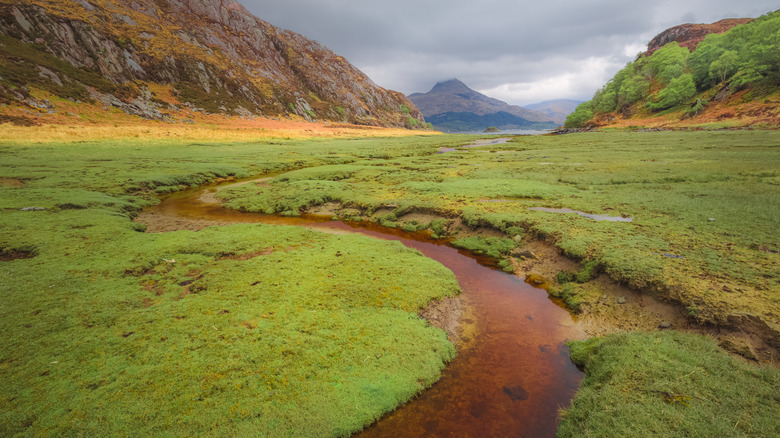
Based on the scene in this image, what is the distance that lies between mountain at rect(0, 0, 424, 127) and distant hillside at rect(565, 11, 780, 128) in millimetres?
107664

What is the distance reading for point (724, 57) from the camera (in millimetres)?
76688

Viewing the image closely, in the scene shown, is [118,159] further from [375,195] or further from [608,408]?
[608,408]

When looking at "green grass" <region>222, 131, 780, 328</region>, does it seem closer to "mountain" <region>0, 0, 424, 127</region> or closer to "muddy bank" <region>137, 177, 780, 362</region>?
"muddy bank" <region>137, 177, 780, 362</region>

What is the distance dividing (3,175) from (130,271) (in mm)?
24007

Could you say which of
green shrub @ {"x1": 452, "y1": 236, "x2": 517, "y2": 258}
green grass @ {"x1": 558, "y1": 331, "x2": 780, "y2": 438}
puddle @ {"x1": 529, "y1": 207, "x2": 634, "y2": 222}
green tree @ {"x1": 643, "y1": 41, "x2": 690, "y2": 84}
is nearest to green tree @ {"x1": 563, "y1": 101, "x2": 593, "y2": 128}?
green tree @ {"x1": 643, "y1": 41, "x2": 690, "y2": 84}

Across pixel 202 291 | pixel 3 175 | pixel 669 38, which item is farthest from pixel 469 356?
pixel 669 38

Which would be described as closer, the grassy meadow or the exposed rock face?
the grassy meadow

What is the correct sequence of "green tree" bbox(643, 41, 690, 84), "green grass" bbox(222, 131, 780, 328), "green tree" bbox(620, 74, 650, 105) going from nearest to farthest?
1. "green grass" bbox(222, 131, 780, 328)
2. "green tree" bbox(643, 41, 690, 84)
3. "green tree" bbox(620, 74, 650, 105)

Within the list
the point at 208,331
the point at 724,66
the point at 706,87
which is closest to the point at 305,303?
the point at 208,331

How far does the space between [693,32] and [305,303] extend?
220027 mm

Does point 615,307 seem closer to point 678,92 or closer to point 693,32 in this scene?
point 678,92

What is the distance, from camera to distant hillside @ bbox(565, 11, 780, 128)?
62.4m

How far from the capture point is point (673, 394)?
4.68m

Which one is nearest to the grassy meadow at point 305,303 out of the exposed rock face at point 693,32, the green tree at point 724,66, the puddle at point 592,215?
the puddle at point 592,215
